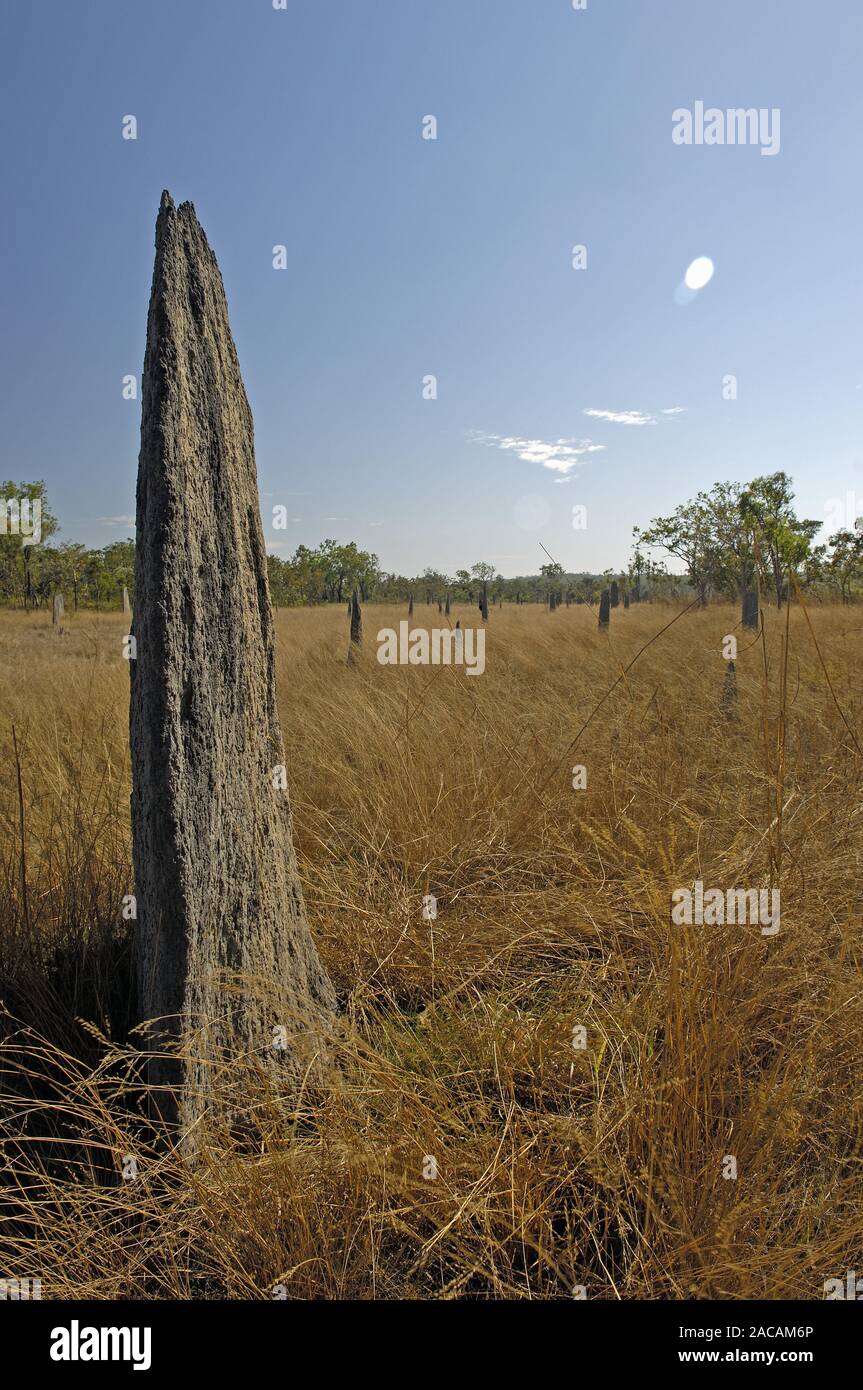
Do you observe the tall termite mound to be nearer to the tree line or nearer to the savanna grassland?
the savanna grassland

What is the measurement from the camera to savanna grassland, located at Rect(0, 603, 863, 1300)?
4.84ft

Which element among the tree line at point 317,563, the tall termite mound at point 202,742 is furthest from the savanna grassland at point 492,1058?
the tree line at point 317,563

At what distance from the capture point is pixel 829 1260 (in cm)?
142

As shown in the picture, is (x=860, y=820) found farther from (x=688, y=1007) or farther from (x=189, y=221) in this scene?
(x=189, y=221)

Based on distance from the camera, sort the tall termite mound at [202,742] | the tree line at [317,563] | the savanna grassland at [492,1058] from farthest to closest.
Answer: the tree line at [317,563], the tall termite mound at [202,742], the savanna grassland at [492,1058]

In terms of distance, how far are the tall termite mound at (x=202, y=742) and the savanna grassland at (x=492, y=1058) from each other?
0.62 ft

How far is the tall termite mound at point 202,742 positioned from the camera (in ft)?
5.88

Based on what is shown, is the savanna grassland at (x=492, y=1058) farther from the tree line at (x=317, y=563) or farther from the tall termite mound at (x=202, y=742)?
the tree line at (x=317, y=563)

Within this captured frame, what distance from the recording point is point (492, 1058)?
2002mm

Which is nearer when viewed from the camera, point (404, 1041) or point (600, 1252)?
point (600, 1252)

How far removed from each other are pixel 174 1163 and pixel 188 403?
195cm

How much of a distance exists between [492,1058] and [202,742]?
1.19m

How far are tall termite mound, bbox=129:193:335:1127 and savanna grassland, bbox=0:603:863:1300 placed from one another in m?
0.19

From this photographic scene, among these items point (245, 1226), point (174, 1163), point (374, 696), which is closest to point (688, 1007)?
point (245, 1226)
